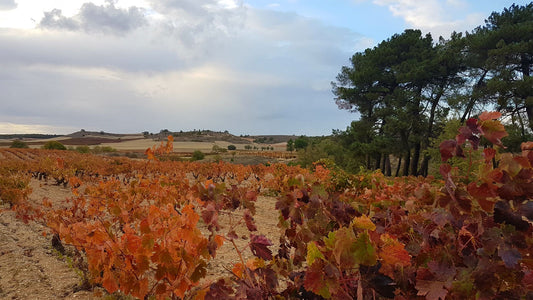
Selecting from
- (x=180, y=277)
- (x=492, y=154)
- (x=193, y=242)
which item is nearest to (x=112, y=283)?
(x=180, y=277)

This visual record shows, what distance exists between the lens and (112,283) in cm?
181

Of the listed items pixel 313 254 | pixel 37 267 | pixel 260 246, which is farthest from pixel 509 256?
pixel 37 267

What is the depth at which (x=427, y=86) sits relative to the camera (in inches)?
849

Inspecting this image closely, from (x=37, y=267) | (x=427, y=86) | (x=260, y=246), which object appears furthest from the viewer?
(x=427, y=86)

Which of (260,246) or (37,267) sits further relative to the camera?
(37,267)

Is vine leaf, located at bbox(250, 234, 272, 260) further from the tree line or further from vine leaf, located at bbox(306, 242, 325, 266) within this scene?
the tree line

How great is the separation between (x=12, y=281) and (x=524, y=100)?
20.1 m

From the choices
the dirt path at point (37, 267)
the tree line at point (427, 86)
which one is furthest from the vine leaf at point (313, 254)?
the tree line at point (427, 86)

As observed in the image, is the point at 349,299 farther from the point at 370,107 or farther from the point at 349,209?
the point at 370,107

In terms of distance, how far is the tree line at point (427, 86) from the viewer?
15.6 meters

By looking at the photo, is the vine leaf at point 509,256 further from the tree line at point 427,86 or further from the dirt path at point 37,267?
the tree line at point 427,86

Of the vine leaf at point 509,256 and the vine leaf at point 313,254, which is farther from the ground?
the vine leaf at point 509,256

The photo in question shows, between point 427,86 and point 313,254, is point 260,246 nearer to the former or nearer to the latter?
point 313,254

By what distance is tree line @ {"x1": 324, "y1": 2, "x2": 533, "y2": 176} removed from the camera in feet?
51.2
